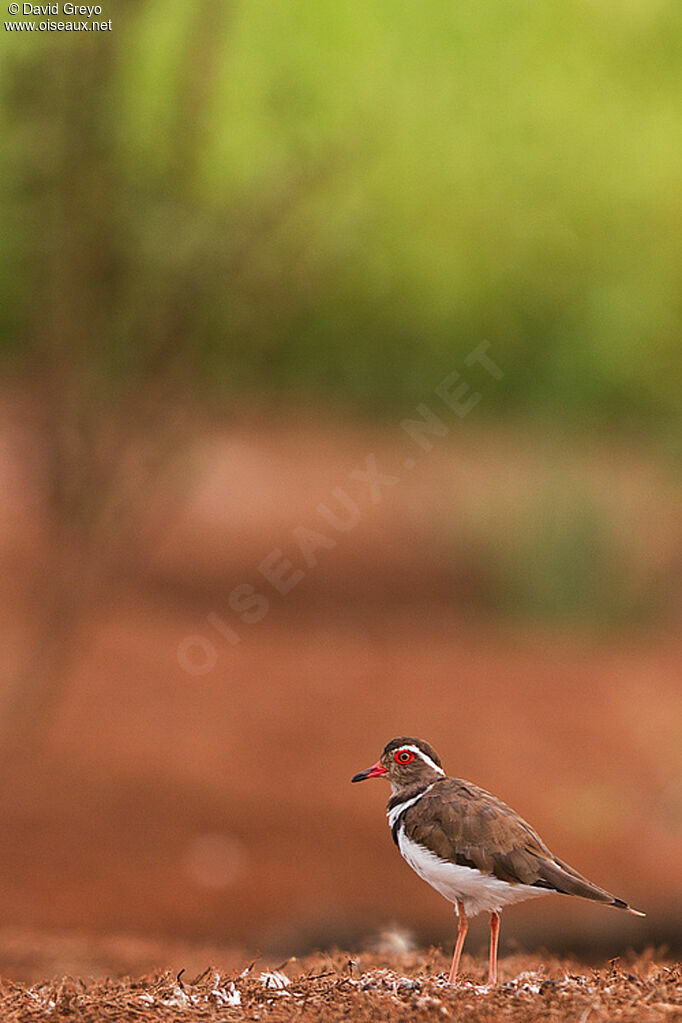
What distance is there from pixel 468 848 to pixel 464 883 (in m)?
0.07

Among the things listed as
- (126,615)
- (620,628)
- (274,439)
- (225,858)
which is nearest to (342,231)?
(225,858)

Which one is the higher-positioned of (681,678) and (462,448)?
(462,448)

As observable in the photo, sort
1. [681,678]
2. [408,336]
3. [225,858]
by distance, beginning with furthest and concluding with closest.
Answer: [408,336], [681,678], [225,858]

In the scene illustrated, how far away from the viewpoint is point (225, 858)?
33.3ft

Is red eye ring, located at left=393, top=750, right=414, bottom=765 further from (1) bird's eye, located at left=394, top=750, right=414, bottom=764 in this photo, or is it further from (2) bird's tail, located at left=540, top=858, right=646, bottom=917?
(2) bird's tail, located at left=540, top=858, right=646, bottom=917

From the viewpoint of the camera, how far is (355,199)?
16.4m

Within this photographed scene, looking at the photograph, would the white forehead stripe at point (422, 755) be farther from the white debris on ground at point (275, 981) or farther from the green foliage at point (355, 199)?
the green foliage at point (355, 199)

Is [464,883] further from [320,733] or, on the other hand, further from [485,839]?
[320,733]

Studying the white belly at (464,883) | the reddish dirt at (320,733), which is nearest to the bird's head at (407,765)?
the white belly at (464,883)

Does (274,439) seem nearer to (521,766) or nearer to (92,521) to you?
(521,766)

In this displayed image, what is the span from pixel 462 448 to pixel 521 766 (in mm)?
15542

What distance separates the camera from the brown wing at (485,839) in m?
2.63

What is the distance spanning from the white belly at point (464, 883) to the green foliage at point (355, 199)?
19.4ft

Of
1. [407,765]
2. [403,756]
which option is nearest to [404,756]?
[403,756]
